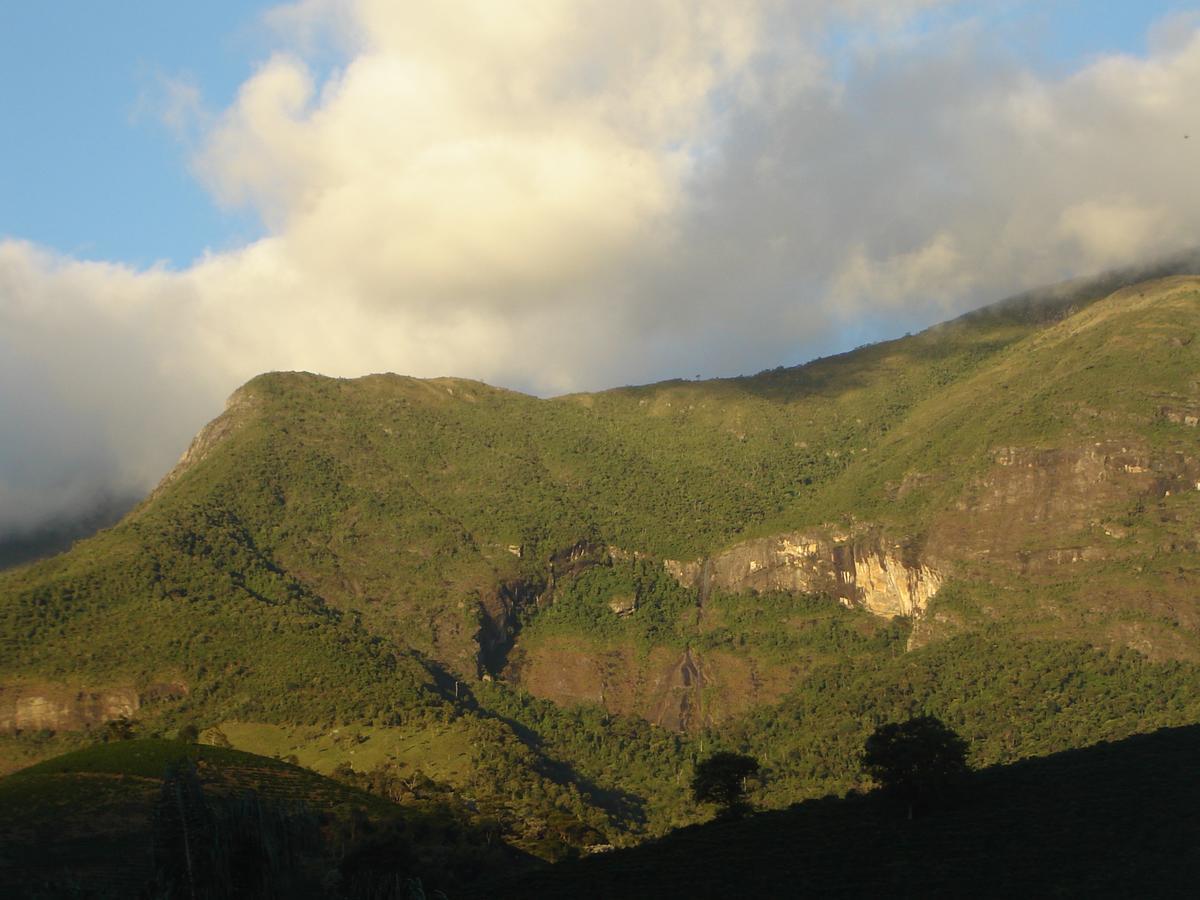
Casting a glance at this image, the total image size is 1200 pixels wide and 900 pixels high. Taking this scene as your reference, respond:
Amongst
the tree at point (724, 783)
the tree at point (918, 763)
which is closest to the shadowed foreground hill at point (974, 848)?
the tree at point (918, 763)

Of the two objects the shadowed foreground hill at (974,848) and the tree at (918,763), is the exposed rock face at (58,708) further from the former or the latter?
the tree at (918,763)

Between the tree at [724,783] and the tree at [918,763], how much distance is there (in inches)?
795

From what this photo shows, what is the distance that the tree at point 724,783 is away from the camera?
103 m

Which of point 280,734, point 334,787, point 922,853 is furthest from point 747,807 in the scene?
point 280,734

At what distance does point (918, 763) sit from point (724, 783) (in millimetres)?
28154

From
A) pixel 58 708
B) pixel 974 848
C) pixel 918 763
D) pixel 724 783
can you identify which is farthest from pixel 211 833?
pixel 58 708

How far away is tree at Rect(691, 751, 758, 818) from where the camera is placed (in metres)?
103

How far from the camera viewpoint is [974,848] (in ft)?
203

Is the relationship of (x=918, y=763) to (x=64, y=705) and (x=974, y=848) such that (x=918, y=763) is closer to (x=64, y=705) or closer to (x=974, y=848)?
(x=974, y=848)

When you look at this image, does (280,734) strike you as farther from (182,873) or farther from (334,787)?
(182,873)

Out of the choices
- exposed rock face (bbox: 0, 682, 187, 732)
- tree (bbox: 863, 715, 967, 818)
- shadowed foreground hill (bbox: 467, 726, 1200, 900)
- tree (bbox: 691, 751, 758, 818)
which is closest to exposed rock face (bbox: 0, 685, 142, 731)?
exposed rock face (bbox: 0, 682, 187, 732)

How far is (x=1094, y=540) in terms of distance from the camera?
196125mm

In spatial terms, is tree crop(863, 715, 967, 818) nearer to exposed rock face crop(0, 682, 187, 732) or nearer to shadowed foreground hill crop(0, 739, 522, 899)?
shadowed foreground hill crop(0, 739, 522, 899)

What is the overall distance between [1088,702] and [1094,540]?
40.1m
